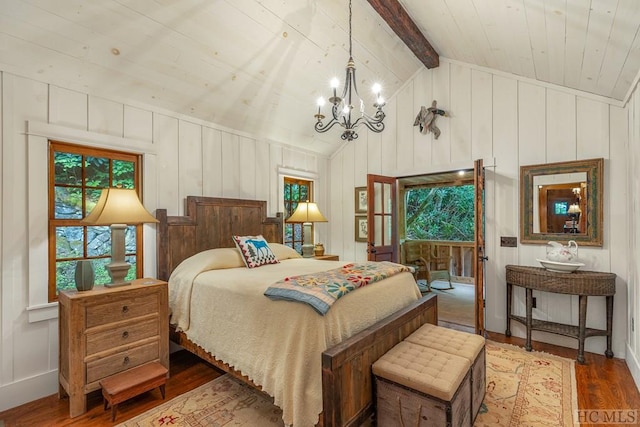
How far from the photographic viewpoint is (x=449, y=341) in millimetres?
2186

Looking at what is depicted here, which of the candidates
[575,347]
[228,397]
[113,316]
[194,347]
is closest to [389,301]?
[228,397]

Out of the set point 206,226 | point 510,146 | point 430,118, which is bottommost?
point 206,226

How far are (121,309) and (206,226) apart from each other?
4.24ft

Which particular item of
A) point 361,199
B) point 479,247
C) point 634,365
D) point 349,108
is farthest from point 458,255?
point 349,108

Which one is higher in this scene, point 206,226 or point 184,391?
point 206,226

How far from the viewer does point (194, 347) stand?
2.67 m

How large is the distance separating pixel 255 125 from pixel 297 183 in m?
1.21

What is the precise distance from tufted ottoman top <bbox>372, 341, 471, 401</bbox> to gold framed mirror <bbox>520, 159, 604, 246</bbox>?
7.57 ft

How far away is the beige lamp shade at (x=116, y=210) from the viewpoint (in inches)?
92.4

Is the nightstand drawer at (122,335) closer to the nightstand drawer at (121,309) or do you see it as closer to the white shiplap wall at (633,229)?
the nightstand drawer at (121,309)

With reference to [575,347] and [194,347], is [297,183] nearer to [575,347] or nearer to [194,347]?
[194,347]

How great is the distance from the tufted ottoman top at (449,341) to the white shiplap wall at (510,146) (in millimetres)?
1816

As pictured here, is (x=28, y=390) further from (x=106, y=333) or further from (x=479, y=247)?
(x=479, y=247)

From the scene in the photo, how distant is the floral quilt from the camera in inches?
72.2
